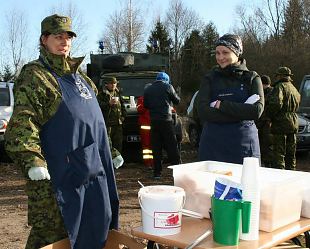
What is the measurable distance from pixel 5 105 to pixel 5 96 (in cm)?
41

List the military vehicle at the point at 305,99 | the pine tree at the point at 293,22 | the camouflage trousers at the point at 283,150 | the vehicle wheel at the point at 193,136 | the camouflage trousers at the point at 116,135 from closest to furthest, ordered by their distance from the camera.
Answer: the camouflage trousers at the point at 283,150, the camouflage trousers at the point at 116,135, the military vehicle at the point at 305,99, the vehicle wheel at the point at 193,136, the pine tree at the point at 293,22

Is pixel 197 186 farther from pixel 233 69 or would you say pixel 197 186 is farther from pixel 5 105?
pixel 5 105

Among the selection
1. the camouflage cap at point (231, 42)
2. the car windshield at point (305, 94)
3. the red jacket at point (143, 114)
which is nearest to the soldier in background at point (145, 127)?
the red jacket at point (143, 114)

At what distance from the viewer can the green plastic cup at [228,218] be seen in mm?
2117

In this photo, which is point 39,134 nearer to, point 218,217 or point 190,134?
point 218,217

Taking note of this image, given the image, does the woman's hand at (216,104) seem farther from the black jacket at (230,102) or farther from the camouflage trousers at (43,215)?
the camouflage trousers at (43,215)

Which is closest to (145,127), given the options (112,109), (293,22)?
(112,109)

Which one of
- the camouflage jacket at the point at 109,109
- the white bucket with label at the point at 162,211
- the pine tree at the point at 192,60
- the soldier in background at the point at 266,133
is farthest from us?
the pine tree at the point at 192,60

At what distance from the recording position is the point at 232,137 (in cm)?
371

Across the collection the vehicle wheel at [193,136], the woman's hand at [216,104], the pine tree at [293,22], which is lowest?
the vehicle wheel at [193,136]

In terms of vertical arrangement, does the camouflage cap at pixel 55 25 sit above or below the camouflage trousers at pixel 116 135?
above

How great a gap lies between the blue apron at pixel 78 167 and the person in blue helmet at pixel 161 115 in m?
4.84

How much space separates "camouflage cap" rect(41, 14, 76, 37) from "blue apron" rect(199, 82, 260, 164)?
136 centimetres

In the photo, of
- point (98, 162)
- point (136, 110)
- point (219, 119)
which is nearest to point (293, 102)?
point (136, 110)
